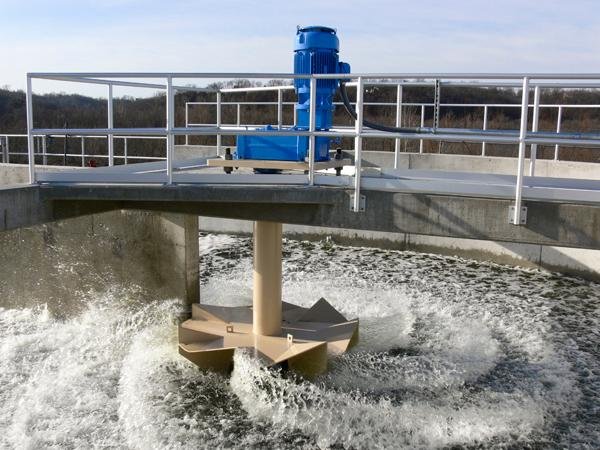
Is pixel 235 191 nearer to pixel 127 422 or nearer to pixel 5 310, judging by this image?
pixel 127 422

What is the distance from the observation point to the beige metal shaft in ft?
20.4

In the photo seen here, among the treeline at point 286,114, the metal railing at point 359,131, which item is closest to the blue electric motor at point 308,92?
the metal railing at point 359,131

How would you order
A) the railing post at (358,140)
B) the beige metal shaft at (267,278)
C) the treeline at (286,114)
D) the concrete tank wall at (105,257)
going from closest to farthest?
the railing post at (358,140), the beige metal shaft at (267,278), the concrete tank wall at (105,257), the treeline at (286,114)

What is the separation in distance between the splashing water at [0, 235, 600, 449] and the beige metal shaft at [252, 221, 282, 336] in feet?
1.35

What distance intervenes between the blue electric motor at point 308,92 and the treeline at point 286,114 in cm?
759

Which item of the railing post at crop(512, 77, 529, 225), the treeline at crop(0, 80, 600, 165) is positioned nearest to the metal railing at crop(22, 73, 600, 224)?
the railing post at crop(512, 77, 529, 225)

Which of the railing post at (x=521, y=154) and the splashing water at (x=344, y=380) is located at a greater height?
the railing post at (x=521, y=154)

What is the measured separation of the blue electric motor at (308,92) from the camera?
5465mm

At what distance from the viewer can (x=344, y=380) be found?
253 inches

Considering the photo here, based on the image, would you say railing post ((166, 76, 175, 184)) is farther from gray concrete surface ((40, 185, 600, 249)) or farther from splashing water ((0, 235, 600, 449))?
splashing water ((0, 235, 600, 449))

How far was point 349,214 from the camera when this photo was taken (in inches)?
192

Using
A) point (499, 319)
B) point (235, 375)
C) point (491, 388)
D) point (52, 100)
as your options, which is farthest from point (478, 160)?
point (52, 100)

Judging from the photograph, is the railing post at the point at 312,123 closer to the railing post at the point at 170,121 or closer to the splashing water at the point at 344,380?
the railing post at the point at 170,121

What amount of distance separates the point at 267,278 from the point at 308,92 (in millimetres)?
1871
